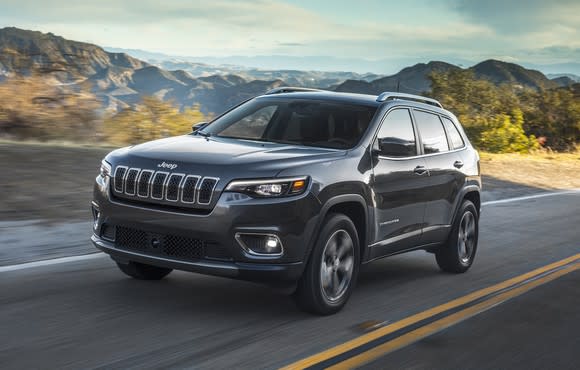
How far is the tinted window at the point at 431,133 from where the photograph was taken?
8043mm

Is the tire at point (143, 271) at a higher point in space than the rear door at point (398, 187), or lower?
lower

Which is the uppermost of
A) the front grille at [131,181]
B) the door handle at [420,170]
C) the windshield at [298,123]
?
the windshield at [298,123]

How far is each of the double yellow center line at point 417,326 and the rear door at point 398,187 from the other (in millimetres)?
687

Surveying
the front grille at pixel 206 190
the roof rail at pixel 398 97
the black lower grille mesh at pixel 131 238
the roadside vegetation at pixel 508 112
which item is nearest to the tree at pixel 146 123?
the roof rail at pixel 398 97

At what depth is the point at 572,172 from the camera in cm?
2623

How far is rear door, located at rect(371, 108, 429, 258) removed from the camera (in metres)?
6.98

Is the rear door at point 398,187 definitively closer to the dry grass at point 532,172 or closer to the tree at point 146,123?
the tree at point 146,123

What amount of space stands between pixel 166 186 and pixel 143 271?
1534 millimetres

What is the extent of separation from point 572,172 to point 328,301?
70.9 ft

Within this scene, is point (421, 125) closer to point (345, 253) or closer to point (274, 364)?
point (345, 253)

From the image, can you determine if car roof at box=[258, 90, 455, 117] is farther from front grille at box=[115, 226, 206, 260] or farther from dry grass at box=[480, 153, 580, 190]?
dry grass at box=[480, 153, 580, 190]

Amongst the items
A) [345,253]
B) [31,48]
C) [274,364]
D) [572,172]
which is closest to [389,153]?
[345,253]

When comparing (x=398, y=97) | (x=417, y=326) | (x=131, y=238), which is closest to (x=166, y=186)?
(x=131, y=238)

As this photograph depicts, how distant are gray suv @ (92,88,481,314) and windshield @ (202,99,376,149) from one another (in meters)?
0.01
